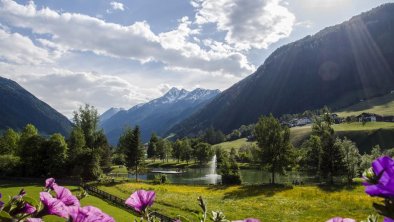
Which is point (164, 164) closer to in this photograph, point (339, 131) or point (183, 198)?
point (339, 131)

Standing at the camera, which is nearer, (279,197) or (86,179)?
(279,197)

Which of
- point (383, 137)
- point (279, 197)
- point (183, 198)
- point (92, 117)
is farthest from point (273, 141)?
point (383, 137)

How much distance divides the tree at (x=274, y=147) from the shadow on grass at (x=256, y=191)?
908 cm

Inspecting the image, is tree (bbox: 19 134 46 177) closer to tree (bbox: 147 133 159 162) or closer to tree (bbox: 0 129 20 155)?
tree (bbox: 0 129 20 155)

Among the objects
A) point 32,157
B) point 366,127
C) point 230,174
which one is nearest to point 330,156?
point 230,174

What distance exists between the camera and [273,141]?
256ft

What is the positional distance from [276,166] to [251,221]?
77182 mm

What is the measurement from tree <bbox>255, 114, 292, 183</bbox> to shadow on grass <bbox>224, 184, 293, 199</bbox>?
29.8ft

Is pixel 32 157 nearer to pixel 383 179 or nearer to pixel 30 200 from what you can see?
pixel 30 200

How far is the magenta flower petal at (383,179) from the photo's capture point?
1.47 meters

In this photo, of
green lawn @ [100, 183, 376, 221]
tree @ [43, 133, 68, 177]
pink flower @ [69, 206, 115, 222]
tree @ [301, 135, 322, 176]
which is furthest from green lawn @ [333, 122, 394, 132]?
pink flower @ [69, 206, 115, 222]

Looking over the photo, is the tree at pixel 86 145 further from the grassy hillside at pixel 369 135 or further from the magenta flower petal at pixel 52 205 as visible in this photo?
the grassy hillside at pixel 369 135

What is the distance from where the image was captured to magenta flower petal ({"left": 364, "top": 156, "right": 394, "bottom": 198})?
4.81ft

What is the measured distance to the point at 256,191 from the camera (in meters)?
61.9
